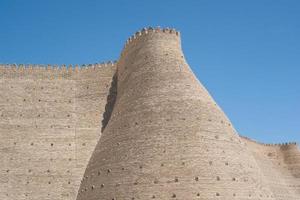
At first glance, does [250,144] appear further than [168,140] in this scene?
Yes

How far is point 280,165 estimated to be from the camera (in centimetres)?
4350

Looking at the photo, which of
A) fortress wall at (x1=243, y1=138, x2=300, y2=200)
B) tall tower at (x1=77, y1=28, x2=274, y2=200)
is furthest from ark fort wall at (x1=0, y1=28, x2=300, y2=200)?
fortress wall at (x1=243, y1=138, x2=300, y2=200)

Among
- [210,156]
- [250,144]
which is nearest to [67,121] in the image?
[210,156]

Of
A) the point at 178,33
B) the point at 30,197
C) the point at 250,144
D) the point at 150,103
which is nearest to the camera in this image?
the point at 150,103

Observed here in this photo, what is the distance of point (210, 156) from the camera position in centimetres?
1778

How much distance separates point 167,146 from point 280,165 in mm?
28709

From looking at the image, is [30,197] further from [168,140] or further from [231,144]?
[231,144]

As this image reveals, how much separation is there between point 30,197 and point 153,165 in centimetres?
734

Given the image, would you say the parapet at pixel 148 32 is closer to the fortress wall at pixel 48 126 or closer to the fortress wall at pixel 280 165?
the fortress wall at pixel 48 126

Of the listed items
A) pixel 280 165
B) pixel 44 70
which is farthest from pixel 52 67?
pixel 280 165

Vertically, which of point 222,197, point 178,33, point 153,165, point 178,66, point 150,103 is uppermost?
point 178,33

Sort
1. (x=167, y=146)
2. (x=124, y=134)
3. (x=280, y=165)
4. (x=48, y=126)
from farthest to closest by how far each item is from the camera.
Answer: (x=280, y=165) → (x=48, y=126) → (x=124, y=134) → (x=167, y=146)

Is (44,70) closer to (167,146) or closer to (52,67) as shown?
(52,67)

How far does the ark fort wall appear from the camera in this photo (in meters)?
17.4
